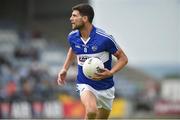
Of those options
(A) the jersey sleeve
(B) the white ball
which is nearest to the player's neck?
(A) the jersey sleeve

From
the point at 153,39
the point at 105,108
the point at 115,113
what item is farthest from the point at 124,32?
the point at 105,108

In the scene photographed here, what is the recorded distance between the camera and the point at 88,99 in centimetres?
805

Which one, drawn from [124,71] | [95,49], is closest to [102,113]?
[95,49]

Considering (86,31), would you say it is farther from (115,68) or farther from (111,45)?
(115,68)

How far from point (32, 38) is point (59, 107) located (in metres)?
2.89

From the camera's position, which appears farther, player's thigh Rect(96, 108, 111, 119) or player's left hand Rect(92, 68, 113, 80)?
player's thigh Rect(96, 108, 111, 119)

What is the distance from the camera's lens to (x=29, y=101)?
64.4 ft

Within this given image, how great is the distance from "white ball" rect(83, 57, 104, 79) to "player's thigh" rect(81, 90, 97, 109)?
26cm

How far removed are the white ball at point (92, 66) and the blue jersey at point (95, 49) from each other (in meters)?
0.21

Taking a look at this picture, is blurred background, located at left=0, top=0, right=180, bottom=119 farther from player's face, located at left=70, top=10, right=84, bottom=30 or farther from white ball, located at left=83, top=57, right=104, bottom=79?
white ball, located at left=83, top=57, right=104, bottom=79

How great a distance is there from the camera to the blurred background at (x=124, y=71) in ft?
64.4

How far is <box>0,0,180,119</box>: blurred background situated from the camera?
19625mm

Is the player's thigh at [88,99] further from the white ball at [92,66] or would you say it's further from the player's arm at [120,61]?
the player's arm at [120,61]

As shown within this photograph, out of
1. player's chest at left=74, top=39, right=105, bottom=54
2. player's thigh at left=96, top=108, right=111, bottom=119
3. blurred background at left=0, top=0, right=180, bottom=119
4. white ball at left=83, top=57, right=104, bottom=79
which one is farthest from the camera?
blurred background at left=0, top=0, right=180, bottom=119
